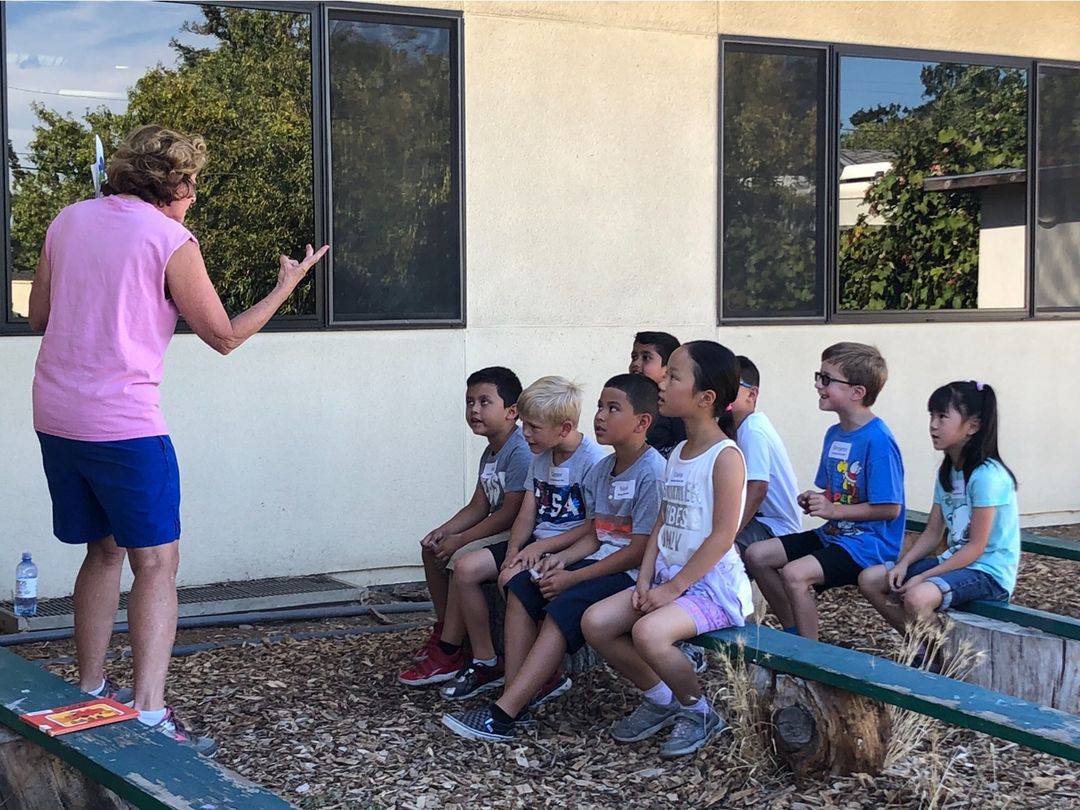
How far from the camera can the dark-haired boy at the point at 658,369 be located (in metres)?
5.61

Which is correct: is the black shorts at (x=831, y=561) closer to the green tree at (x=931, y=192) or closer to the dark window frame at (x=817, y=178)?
the dark window frame at (x=817, y=178)

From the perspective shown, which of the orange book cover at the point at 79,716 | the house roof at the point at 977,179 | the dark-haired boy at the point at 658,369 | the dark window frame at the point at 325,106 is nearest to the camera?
the orange book cover at the point at 79,716

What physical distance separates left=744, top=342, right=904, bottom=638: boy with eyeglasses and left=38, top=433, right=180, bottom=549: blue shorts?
2.32m

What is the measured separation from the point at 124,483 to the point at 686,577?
170 cm

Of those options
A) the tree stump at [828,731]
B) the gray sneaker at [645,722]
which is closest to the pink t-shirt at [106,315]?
the gray sneaker at [645,722]

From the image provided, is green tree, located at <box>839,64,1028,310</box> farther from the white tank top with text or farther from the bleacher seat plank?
the white tank top with text

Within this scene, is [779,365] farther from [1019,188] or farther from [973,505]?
[973,505]

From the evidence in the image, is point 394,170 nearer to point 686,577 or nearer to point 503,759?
point 686,577

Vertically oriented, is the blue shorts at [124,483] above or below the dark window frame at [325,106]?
below

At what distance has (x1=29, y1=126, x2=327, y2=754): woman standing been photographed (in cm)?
370

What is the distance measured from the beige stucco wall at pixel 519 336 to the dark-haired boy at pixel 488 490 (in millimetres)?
1534

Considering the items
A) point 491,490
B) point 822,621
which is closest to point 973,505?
point 822,621

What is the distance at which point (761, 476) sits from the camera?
17.1ft

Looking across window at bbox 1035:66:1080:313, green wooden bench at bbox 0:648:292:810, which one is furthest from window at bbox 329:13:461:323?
window at bbox 1035:66:1080:313
